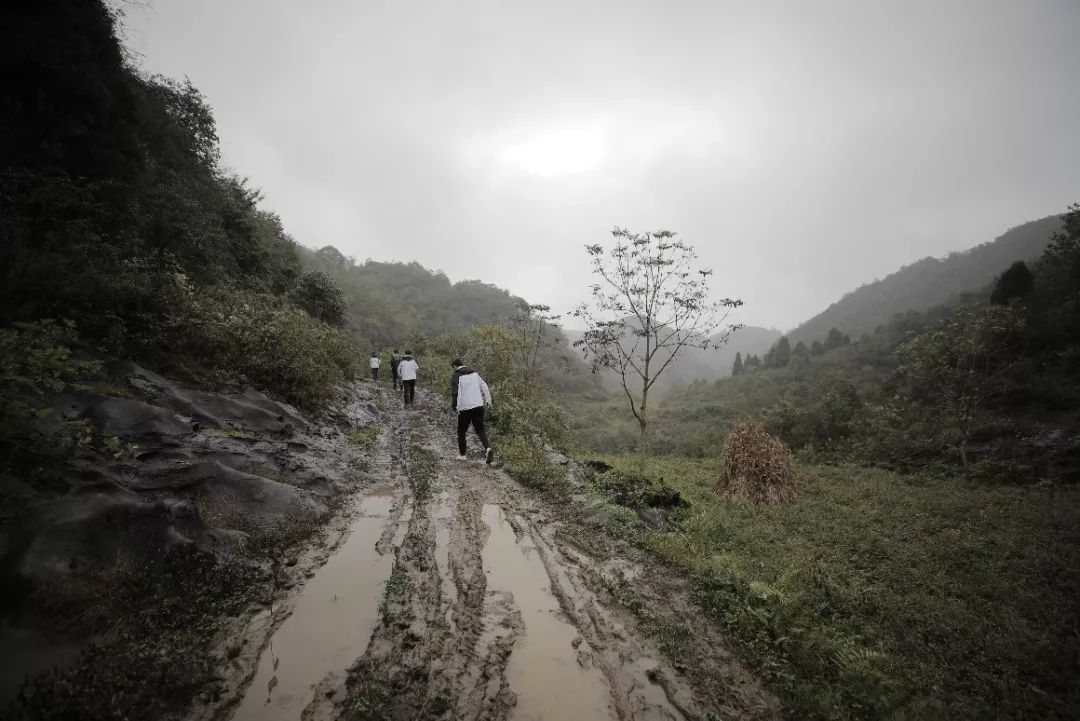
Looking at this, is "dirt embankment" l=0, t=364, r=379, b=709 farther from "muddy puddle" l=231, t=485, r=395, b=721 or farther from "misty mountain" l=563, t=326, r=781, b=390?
"misty mountain" l=563, t=326, r=781, b=390

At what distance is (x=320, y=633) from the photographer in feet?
11.5

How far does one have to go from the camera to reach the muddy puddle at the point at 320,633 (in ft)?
9.30

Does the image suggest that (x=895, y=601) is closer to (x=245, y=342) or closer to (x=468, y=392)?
(x=468, y=392)

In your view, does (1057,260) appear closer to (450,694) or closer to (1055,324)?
(1055,324)

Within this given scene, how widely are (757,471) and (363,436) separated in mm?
9147

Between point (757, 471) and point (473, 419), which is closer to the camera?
point (473, 419)

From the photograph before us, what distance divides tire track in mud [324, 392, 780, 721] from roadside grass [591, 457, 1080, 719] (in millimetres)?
695

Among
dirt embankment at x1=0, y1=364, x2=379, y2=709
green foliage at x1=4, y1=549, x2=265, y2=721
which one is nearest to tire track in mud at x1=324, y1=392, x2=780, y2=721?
green foliage at x1=4, y1=549, x2=265, y2=721

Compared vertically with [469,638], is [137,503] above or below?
above

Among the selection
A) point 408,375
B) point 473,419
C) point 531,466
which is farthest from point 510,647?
point 408,375

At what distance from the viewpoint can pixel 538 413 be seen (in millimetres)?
13750

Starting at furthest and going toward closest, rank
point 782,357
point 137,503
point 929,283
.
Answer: point 929,283 < point 782,357 < point 137,503

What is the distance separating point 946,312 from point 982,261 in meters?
47.8

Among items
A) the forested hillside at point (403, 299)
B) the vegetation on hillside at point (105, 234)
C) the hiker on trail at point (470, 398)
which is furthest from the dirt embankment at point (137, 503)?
the forested hillside at point (403, 299)
